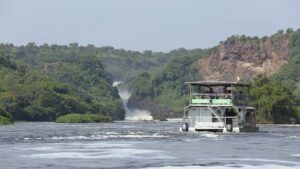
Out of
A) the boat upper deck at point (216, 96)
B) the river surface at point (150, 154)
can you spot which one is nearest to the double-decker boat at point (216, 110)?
the boat upper deck at point (216, 96)

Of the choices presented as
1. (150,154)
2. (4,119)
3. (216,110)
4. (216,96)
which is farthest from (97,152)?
(4,119)

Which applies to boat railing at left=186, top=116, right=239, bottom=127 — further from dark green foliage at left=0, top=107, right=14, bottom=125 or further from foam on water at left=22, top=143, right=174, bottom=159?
dark green foliage at left=0, top=107, right=14, bottom=125

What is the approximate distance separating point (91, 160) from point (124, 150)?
12346 millimetres

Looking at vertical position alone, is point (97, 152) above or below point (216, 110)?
below

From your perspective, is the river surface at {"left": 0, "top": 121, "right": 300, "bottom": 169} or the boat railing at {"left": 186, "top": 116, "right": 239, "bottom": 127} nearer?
the river surface at {"left": 0, "top": 121, "right": 300, "bottom": 169}

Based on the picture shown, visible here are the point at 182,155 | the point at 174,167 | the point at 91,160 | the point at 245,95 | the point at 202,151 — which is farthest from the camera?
the point at 245,95

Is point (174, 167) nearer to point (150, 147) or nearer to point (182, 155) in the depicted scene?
point (182, 155)

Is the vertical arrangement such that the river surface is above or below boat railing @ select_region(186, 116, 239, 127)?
below

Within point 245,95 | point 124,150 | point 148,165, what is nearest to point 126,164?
point 148,165

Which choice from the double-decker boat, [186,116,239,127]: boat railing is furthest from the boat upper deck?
[186,116,239,127]: boat railing

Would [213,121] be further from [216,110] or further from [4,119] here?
[4,119]

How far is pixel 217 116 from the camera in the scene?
126m

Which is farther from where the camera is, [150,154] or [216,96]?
[216,96]

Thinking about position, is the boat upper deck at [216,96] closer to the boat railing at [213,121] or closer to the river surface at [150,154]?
the boat railing at [213,121]
